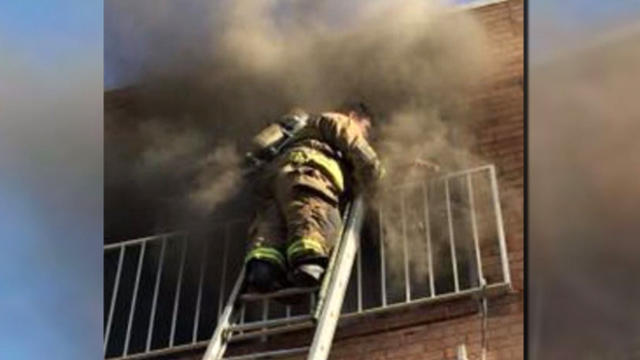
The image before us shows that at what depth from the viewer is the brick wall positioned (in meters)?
3.94

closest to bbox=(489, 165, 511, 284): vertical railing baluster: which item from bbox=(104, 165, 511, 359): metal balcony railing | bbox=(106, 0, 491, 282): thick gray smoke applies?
bbox=(104, 165, 511, 359): metal balcony railing

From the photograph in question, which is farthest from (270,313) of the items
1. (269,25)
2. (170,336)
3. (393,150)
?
(269,25)

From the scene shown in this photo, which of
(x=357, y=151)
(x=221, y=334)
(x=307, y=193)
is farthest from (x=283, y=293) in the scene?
(x=357, y=151)

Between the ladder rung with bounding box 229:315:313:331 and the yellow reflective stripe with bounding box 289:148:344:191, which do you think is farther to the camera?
the yellow reflective stripe with bounding box 289:148:344:191

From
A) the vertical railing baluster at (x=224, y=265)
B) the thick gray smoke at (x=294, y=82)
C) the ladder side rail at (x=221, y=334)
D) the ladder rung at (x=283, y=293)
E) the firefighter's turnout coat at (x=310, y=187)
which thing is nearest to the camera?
the ladder side rail at (x=221, y=334)

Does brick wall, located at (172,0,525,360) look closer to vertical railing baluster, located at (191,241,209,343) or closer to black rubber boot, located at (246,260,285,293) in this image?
vertical railing baluster, located at (191,241,209,343)

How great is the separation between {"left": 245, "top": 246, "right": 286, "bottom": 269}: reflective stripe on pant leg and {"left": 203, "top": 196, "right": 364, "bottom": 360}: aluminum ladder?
0.09 m

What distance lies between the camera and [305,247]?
4.07 meters

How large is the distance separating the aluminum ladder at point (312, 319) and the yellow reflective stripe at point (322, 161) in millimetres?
163

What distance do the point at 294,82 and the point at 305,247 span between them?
0.76 metres

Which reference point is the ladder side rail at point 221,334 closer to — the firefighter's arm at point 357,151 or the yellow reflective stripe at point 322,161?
the yellow reflective stripe at point 322,161

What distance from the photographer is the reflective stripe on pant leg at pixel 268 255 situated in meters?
4.11

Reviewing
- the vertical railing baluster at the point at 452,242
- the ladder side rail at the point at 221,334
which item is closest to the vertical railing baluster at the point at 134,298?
the ladder side rail at the point at 221,334
